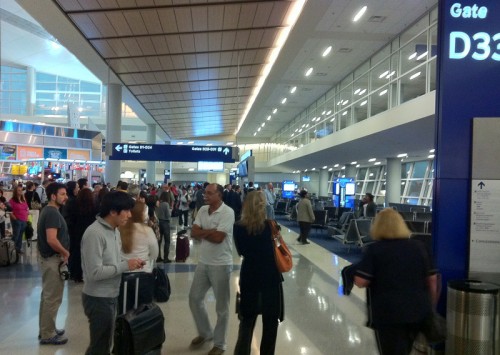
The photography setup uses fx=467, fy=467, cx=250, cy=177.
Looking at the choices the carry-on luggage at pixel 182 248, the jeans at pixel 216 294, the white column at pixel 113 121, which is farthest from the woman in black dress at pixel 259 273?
the white column at pixel 113 121

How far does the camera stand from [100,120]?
49.5m

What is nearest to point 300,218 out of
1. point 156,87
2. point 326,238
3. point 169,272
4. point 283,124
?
point 326,238

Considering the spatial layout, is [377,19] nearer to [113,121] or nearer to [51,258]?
[113,121]

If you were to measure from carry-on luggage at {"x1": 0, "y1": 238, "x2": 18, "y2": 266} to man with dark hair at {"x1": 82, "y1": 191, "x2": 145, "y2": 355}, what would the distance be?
260 inches

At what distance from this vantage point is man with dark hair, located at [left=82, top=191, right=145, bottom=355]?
317 centimetres

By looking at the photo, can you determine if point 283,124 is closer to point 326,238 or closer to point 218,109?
point 218,109

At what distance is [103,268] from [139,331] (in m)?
0.51

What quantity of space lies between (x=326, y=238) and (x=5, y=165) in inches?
560

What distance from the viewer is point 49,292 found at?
4.77m

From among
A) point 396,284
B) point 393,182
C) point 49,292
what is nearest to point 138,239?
point 49,292

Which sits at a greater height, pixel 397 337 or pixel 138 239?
pixel 138 239

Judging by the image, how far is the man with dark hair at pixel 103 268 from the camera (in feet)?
10.4

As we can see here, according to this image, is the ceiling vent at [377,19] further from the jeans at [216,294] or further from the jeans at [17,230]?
the jeans at [216,294]

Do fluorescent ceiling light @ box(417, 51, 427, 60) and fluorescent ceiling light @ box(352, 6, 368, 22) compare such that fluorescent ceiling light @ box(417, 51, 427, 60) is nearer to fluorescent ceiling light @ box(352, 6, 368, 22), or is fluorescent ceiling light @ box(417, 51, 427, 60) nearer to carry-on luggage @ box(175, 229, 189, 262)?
fluorescent ceiling light @ box(352, 6, 368, 22)
